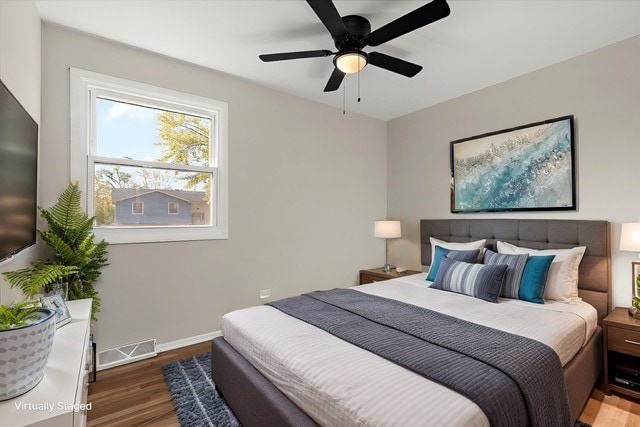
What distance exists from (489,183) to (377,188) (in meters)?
1.52

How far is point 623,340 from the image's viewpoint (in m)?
2.14

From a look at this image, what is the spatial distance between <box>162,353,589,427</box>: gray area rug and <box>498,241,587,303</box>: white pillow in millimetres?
931

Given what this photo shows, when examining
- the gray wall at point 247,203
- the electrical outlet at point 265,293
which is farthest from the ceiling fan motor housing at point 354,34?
the electrical outlet at point 265,293

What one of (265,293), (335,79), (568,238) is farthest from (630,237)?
(265,293)

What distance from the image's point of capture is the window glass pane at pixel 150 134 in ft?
8.76

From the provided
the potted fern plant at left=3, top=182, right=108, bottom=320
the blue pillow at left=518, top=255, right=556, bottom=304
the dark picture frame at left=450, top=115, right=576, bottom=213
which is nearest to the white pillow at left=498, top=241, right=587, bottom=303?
the blue pillow at left=518, top=255, right=556, bottom=304

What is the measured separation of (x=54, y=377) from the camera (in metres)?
1.10

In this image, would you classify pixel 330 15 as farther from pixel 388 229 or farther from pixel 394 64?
pixel 388 229

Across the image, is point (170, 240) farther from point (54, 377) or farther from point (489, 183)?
A: point (489, 183)

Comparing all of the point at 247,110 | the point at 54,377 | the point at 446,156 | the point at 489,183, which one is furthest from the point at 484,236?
the point at 54,377

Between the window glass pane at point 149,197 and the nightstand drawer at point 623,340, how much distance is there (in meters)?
3.42

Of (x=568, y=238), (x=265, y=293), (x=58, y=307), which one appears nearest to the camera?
(x=58, y=307)

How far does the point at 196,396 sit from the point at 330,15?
2609 mm

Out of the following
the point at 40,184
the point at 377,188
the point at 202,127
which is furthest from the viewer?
the point at 377,188
